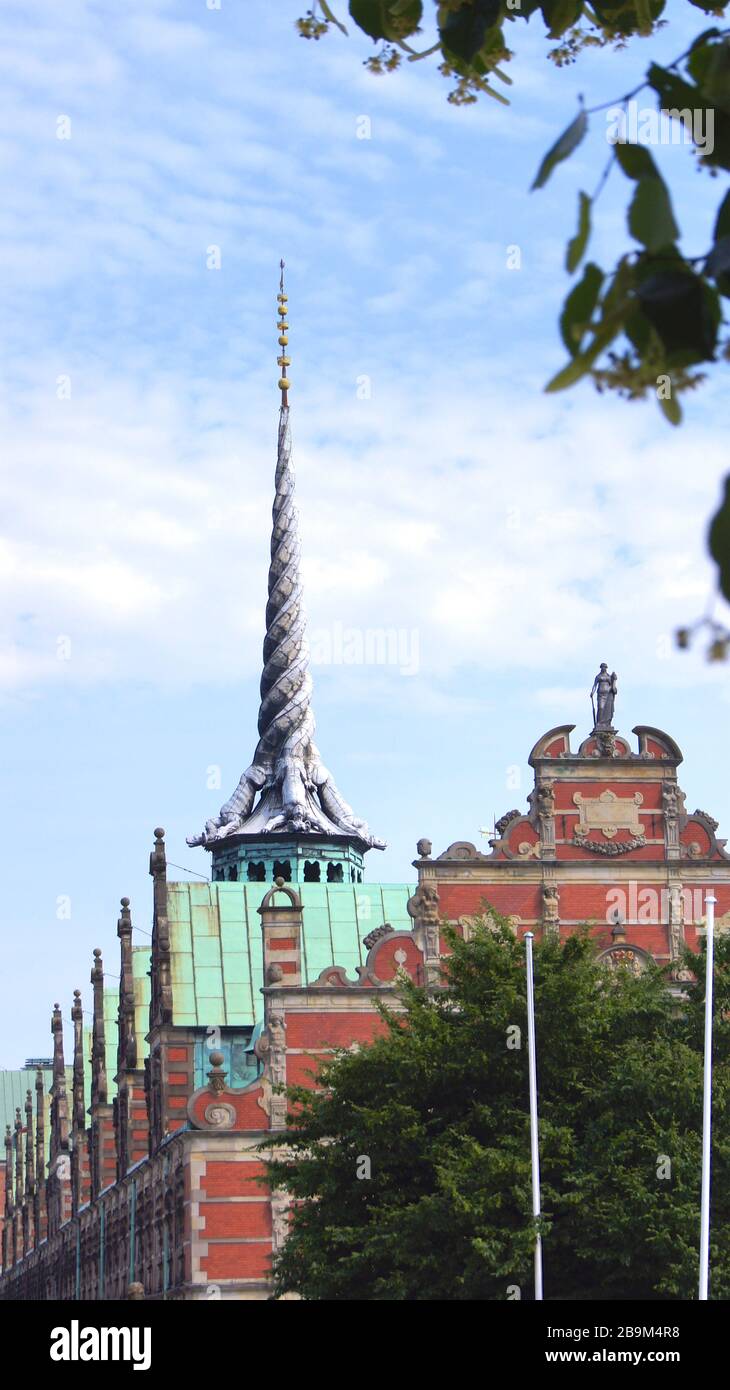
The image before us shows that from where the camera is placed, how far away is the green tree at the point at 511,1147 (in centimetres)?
3300

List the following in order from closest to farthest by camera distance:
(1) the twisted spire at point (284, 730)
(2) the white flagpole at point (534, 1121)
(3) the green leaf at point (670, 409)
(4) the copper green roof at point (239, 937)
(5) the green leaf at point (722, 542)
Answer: (5) the green leaf at point (722, 542) → (3) the green leaf at point (670, 409) → (2) the white flagpole at point (534, 1121) → (4) the copper green roof at point (239, 937) → (1) the twisted spire at point (284, 730)

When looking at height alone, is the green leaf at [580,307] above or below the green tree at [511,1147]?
above

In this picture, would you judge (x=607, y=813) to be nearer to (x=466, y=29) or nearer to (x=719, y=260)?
(x=466, y=29)

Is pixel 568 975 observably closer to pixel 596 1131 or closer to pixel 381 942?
pixel 596 1131

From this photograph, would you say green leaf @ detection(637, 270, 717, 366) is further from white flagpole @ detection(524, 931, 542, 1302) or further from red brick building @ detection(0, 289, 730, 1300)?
red brick building @ detection(0, 289, 730, 1300)

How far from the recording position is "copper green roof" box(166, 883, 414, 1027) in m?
59.9

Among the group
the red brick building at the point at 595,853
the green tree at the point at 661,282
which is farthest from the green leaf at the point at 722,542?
the red brick building at the point at 595,853

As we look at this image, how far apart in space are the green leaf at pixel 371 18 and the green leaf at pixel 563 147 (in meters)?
1.54

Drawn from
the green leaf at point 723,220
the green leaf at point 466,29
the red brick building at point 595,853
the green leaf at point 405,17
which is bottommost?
the green leaf at point 723,220

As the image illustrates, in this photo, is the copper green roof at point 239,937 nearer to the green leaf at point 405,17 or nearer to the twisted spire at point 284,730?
the twisted spire at point 284,730

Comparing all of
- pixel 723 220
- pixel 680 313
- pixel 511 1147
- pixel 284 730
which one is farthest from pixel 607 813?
pixel 680 313

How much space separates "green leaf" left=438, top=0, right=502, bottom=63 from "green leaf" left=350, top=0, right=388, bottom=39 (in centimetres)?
23

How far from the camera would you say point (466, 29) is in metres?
5.49

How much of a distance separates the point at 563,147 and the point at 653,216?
276mm
